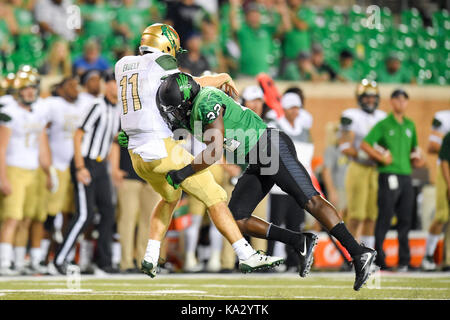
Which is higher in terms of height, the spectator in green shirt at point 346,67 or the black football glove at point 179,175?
the spectator in green shirt at point 346,67

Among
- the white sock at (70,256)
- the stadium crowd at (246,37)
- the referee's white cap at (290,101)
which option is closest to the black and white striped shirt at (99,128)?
the white sock at (70,256)

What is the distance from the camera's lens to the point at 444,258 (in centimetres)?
1177

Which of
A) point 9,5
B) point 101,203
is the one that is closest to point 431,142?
point 101,203

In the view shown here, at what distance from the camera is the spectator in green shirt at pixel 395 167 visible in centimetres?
1148

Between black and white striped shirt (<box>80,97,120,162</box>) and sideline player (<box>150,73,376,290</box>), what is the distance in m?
3.03

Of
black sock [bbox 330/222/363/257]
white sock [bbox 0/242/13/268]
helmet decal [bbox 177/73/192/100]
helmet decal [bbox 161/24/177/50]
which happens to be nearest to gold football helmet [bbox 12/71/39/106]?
white sock [bbox 0/242/13/268]

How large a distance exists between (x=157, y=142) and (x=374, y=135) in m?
4.48

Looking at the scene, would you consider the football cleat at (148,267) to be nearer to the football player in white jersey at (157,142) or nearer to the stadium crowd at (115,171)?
the football player in white jersey at (157,142)

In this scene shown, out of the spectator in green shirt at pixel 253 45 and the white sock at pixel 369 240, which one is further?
the spectator in green shirt at pixel 253 45

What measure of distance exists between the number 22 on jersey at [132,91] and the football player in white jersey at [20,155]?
362cm

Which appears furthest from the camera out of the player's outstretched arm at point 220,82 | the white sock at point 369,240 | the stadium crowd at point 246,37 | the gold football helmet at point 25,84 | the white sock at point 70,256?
the stadium crowd at point 246,37

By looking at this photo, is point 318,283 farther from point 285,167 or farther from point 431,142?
point 431,142

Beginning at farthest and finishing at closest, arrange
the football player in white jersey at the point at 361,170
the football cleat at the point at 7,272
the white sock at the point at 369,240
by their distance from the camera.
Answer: the football player in white jersey at the point at 361,170 → the white sock at the point at 369,240 → the football cleat at the point at 7,272

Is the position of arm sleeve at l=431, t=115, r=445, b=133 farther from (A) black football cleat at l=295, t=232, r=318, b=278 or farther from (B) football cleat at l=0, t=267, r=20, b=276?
(B) football cleat at l=0, t=267, r=20, b=276
